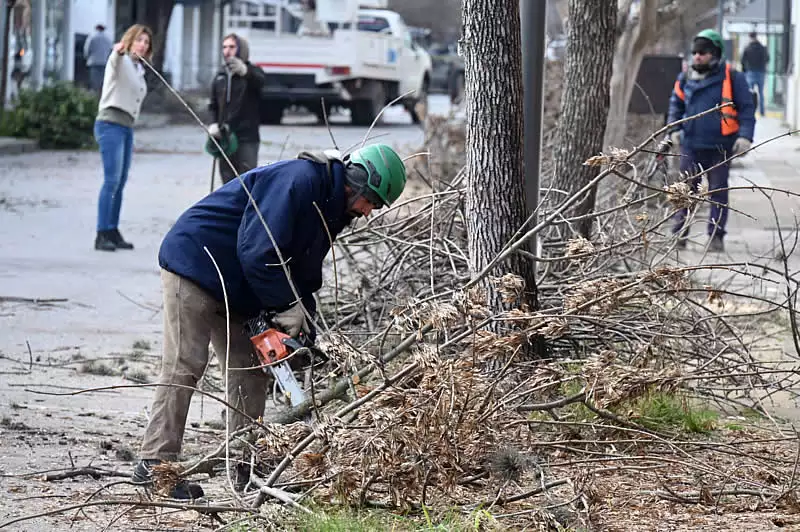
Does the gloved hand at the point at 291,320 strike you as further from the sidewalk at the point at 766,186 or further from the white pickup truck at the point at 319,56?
the white pickup truck at the point at 319,56

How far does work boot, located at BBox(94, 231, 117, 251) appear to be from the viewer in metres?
10.8

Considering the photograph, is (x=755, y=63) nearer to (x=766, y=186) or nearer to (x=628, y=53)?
(x=628, y=53)

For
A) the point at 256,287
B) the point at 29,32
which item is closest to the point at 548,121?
the point at 256,287

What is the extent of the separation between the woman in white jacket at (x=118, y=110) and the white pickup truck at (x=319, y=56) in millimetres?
14086

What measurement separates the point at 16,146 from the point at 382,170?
53.1 feet

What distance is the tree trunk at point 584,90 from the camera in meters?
7.72

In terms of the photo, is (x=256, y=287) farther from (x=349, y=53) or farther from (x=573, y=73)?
(x=349, y=53)

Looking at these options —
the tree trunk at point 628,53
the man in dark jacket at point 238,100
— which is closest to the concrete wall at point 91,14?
the tree trunk at point 628,53

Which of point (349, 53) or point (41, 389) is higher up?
point (349, 53)

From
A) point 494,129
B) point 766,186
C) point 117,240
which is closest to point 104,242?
point 117,240

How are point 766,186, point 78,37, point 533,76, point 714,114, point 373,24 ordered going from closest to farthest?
point 533,76 < point 766,186 < point 714,114 < point 373,24 < point 78,37

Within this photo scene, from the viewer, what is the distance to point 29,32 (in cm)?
2789

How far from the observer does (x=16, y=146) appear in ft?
63.9

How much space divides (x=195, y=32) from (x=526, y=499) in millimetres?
42490
